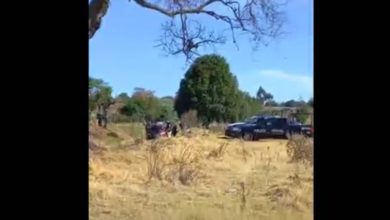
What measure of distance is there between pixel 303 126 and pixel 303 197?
55cm

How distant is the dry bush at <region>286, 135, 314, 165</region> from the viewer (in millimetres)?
3010

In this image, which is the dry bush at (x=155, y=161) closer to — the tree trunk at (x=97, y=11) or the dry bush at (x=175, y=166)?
the dry bush at (x=175, y=166)

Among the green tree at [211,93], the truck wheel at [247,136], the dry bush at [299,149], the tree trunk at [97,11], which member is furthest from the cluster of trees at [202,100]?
the tree trunk at [97,11]

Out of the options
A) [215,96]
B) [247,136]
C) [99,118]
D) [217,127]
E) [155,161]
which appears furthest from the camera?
[155,161]

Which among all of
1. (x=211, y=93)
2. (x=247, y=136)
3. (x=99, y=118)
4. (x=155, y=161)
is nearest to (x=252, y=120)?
(x=247, y=136)

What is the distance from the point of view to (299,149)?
10.7ft

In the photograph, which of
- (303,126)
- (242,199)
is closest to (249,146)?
(242,199)

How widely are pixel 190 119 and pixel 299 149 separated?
0.66 meters

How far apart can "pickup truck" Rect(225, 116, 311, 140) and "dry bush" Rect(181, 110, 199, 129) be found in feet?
0.74

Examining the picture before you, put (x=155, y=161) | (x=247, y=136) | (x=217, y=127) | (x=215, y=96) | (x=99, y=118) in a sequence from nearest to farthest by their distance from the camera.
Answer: (x=99, y=118), (x=247, y=136), (x=217, y=127), (x=215, y=96), (x=155, y=161)

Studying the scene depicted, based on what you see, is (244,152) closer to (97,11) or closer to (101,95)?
(101,95)

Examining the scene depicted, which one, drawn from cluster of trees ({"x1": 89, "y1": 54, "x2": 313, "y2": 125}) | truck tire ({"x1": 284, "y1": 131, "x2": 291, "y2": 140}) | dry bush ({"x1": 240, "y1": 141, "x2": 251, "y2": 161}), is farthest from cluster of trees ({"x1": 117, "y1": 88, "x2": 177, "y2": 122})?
truck tire ({"x1": 284, "y1": 131, "x2": 291, "y2": 140})
